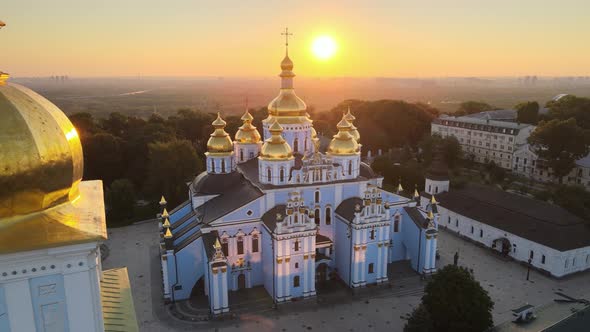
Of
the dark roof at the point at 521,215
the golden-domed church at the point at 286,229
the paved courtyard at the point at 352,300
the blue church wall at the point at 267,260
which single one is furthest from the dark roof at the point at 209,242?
the dark roof at the point at 521,215

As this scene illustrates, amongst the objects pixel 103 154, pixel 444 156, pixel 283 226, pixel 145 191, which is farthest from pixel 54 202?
pixel 444 156

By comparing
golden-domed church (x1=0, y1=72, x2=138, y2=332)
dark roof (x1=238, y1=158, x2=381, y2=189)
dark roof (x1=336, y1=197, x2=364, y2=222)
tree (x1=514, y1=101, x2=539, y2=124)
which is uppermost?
golden-domed church (x1=0, y1=72, x2=138, y2=332)

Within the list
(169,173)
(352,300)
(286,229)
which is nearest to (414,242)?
(352,300)

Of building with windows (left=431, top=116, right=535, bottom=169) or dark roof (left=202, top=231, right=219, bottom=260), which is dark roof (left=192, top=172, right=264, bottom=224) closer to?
dark roof (left=202, top=231, right=219, bottom=260)

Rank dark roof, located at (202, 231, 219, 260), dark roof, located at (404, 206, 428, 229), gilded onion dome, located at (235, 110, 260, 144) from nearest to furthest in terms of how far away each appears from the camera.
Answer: dark roof, located at (202, 231, 219, 260) < dark roof, located at (404, 206, 428, 229) < gilded onion dome, located at (235, 110, 260, 144)


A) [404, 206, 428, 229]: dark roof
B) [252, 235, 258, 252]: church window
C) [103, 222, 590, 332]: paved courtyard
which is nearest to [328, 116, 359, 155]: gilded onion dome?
[404, 206, 428, 229]: dark roof

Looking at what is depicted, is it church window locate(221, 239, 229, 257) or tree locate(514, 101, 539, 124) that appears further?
tree locate(514, 101, 539, 124)

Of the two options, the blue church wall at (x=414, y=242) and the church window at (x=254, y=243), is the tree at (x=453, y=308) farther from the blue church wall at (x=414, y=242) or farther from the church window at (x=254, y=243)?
the church window at (x=254, y=243)
